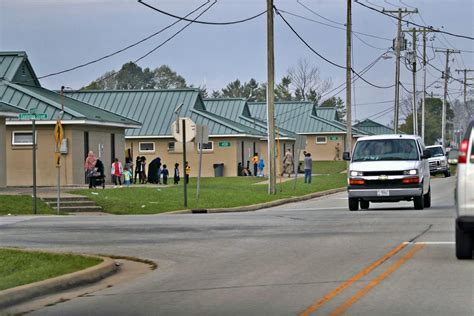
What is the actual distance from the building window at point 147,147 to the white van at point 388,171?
4164 centimetres

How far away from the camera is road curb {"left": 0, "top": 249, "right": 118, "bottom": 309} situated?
12.4 m

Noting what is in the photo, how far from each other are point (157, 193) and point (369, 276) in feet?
85.4

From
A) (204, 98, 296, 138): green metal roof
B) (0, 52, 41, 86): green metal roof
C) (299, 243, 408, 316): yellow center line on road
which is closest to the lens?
(299, 243, 408, 316): yellow center line on road

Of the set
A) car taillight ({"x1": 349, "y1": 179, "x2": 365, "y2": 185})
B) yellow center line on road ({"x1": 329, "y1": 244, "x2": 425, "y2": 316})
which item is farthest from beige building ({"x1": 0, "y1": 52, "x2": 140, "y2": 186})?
yellow center line on road ({"x1": 329, "y1": 244, "x2": 425, "y2": 316})

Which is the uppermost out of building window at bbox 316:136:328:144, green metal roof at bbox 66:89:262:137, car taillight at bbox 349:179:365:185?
green metal roof at bbox 66:89:262:137

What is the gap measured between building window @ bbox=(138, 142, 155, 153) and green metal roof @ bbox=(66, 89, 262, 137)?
3.57ft

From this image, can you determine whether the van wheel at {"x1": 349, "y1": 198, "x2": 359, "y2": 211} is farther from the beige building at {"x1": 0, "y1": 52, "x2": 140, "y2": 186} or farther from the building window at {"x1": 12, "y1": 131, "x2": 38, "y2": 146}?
the building window at {"x1": 12, "y1": 131, "x2": 38, "y2": 146}

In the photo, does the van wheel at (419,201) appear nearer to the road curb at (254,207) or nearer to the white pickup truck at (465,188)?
the road curb at (254,207)

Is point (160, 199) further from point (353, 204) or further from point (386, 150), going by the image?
point (386, 150)

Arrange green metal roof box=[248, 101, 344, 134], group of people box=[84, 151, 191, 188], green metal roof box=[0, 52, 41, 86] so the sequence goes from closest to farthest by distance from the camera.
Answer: group of people box=[84, 151, 191, 188] < green metal roof box=[0, 52, 41, 86] < green metal roof box=[248, 101, 344, 134]

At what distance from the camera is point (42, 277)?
1396 cm

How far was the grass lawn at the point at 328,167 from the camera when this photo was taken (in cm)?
8675

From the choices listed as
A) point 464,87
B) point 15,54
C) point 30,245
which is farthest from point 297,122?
point 30,245

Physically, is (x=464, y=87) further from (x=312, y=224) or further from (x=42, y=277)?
(x=42, y=277)
